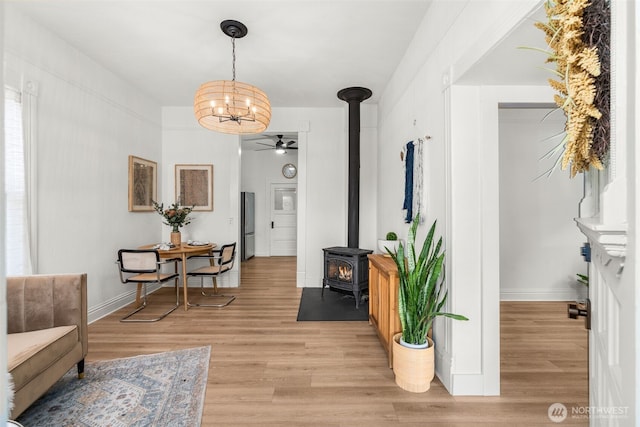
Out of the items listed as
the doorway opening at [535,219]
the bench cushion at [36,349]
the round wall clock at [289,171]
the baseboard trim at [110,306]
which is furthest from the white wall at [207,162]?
the doorway opening at [535,219]

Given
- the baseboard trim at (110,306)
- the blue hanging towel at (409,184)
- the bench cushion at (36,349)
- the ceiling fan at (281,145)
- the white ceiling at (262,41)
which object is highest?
the white ceiling at (262,41)

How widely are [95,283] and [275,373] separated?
2.53 metres

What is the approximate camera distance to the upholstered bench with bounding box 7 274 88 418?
175 cm

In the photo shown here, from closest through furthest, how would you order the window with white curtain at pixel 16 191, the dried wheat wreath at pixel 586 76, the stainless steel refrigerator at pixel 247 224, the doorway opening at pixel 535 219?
1. the dried wheat wreath at pixel 586 76
2. the window with white curtain at pixel 16 191
3. the doorway opening at pixel 535 219
4. the stainless steel refrigerator at pixel 247 224

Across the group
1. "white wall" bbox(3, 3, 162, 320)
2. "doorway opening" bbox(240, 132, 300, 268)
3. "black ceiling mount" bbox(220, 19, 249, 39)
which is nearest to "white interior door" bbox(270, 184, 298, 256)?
"doorway opening" bbox(240, 132, 300, 268)

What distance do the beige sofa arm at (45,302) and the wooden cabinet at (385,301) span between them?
224 centimetres

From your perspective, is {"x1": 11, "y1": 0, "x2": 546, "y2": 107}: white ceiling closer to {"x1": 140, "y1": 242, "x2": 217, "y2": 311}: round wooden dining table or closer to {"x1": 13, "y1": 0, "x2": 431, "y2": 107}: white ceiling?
{"x1": 13, "y1": 0, "x2": 431, "y2": 107}: white ceiling

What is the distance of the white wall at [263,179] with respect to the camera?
7672mm

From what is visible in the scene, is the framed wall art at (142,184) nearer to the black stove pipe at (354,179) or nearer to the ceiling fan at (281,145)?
the ceiling fan at (281,145)

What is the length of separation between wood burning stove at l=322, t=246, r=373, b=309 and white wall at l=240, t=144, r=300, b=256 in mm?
4122

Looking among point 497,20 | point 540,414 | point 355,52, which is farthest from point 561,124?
point 540,414

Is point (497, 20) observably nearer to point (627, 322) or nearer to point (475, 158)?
point (475, 158)

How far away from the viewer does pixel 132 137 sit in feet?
13.2

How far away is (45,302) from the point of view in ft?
6.72
